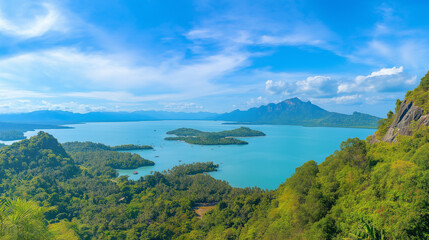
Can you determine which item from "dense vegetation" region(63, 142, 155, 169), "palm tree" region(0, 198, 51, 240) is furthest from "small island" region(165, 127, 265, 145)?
"palm tree" region(0, 198, 51, 240)

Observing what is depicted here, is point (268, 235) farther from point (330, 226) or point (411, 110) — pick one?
point (411, 110)

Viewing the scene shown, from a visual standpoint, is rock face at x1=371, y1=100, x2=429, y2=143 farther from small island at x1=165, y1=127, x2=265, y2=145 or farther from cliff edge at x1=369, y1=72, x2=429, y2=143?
small island at x1=165, y1=127, x2=265, y2=145

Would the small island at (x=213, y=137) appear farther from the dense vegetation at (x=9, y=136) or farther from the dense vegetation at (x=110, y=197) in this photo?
the dense vegetation at (x=9, y=136)

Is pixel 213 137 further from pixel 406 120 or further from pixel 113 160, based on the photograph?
pixel 406 120

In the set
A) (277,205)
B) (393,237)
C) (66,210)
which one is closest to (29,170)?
(66,210)

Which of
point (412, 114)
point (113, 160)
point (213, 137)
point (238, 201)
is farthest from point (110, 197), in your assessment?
point (213, 137)

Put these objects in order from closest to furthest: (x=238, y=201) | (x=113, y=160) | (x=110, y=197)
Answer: (x=238, y=201) < (x=110, y=197) < (x=113, y=160)

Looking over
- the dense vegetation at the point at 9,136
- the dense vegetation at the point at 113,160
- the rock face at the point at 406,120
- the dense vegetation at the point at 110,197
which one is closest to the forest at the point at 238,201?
the dense vegetation at the point at 110,197


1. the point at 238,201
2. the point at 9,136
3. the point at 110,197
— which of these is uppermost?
the point at 9,136
